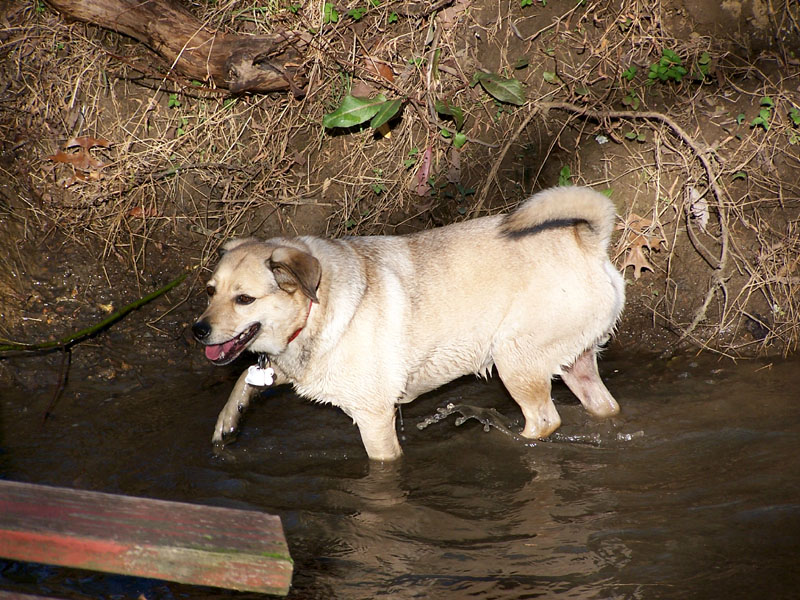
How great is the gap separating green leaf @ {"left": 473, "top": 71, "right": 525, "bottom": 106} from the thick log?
1.55 m

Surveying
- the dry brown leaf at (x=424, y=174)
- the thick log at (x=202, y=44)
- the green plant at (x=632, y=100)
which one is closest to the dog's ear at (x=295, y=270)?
the dry brown leaf at (x=424, y=174)

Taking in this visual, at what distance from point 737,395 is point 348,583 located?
10.2 ft

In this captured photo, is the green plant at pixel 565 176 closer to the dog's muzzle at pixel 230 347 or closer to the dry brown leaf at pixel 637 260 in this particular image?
the dry brown leaf at pixel 637 260

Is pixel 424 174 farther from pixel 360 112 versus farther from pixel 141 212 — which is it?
pixel 141 212

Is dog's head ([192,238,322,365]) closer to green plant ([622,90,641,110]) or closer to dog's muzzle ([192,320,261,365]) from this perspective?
dog's muzzle ([192,320,261,365])

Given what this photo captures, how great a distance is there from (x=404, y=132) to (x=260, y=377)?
2.79 m

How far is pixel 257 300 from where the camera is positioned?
4.01 meters

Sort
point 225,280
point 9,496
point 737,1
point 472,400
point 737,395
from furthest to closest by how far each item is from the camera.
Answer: point 737,1, point 472,400, point 737,395, point 225,280, point 9,496

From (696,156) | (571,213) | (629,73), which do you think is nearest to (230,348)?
(571,213)

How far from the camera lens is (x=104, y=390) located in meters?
5.41

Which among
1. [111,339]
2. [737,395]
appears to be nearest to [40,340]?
[111,339]

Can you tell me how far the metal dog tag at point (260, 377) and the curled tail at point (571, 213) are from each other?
1717 mm

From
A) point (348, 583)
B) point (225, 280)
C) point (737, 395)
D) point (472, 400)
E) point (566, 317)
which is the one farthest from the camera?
point (472, 400)

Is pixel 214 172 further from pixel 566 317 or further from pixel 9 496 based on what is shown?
pixel 9 496
